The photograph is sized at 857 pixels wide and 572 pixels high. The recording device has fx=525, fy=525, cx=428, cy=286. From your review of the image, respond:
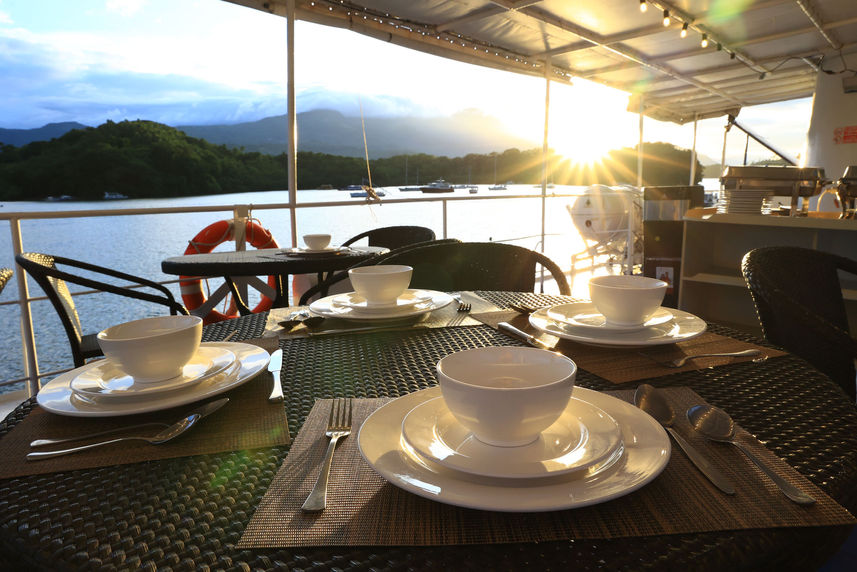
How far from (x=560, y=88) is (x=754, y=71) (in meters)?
2.65

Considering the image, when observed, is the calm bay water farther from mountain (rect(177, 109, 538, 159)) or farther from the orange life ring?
mountain (rect(177, 109, 538, 159))

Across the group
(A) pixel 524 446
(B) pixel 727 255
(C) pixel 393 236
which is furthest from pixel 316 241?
(B) pixel 727 255

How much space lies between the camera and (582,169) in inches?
340

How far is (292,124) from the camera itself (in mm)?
3363

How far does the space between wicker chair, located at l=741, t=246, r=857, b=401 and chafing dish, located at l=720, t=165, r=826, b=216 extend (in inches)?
60.7

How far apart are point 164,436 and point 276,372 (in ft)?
0.61

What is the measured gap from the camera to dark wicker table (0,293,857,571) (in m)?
0.33

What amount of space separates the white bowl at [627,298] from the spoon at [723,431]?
0.25 m

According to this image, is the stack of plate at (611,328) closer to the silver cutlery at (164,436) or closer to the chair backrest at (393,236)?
the silver cutlery at (164,436)

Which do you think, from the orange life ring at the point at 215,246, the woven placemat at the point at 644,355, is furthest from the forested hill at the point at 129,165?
the woven placemat at the point at 644,355

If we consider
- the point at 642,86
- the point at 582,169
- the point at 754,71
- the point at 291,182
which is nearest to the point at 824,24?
the point at 754,71

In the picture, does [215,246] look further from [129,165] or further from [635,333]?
[129,165]

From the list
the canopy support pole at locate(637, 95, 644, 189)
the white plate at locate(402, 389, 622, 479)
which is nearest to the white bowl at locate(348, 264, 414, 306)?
the white plate at locate(402, 389, 622, 479)

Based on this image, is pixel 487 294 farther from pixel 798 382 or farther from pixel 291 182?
pixel 291 182
